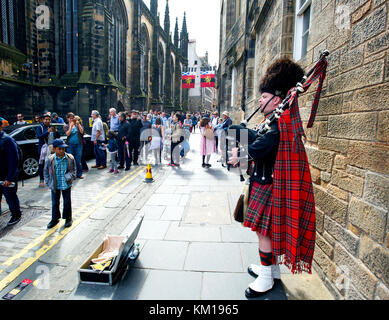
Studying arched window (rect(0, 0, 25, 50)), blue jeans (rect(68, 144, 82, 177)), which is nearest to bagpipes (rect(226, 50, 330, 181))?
blue jeans (rect(68, 144, 82, 177))

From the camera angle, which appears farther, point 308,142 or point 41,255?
point 41,255

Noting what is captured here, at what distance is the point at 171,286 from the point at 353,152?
221cm

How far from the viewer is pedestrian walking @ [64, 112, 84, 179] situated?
769cm

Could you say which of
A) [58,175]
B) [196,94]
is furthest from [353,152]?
[196,94]

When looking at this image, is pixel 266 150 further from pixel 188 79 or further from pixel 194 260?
pixel 188 79

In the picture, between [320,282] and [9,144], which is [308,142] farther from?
[9,144]

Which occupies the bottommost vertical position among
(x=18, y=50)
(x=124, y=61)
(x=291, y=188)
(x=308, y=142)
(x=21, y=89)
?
(x=291, y=188)

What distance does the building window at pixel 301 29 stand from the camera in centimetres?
430

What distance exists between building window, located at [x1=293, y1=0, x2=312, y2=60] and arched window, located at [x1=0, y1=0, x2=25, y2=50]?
56.6ft

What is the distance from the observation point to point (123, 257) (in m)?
2.85

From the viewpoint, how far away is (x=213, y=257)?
3.24 m

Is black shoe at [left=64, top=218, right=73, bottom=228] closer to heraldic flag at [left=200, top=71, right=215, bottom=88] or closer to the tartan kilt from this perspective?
the tartan kilt
